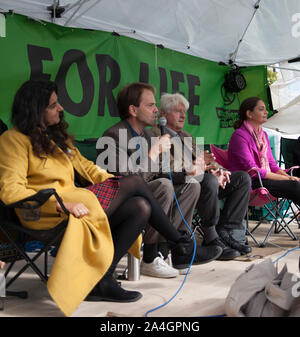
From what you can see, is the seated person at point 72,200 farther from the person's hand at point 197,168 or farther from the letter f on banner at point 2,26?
the letter f on banner at point 2,26

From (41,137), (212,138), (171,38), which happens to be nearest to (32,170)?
(41,137)

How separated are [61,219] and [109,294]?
461mm

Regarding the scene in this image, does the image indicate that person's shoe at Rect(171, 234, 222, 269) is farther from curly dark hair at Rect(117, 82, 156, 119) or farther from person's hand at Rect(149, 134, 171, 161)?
curly dark hair at Rect(117, 82, 156, 119)

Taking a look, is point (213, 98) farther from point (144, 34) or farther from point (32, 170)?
point (32, 170)

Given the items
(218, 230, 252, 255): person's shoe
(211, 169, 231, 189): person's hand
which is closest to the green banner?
(211, 169, 231, 189): person's hand

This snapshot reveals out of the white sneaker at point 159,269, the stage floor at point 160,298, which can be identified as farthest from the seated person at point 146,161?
the stage floor at point 160,298

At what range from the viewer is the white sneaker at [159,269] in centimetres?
268

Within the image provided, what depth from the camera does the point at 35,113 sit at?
2.28 metres

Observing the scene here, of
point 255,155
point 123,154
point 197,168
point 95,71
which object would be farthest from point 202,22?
point 123,154

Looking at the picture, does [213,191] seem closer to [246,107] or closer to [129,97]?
[129,97]

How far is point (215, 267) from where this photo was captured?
9.86 feet

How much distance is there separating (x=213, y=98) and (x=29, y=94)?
12.0ft

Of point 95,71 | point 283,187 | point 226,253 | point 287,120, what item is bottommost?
point 226,253
